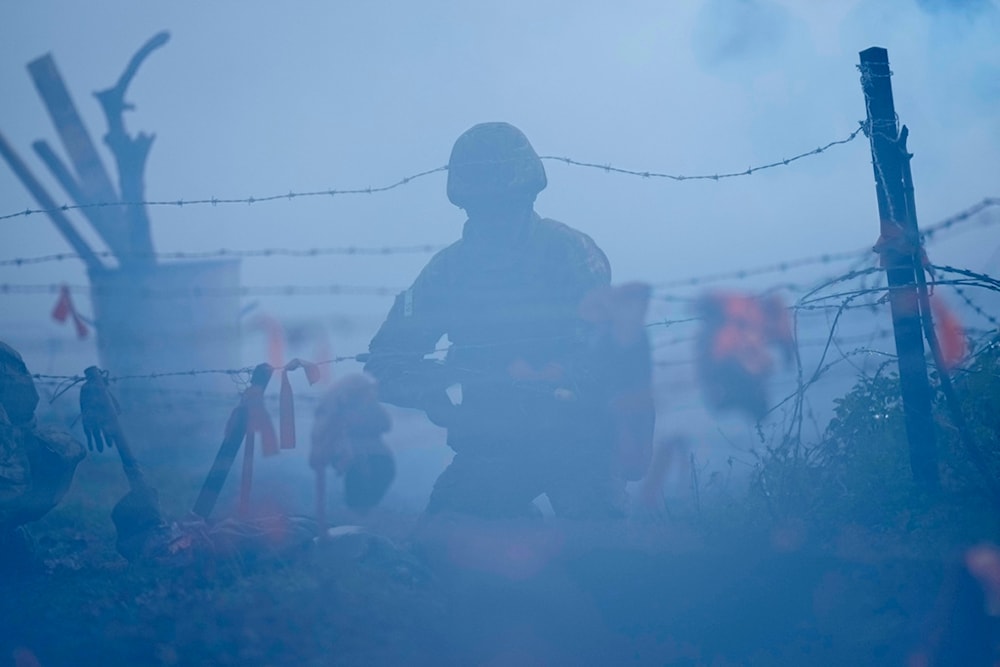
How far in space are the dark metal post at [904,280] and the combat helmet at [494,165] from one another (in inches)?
125

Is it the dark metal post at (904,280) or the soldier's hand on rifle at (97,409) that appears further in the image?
the soldier's hand on rifle at (97,409)

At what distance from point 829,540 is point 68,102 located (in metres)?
12.6

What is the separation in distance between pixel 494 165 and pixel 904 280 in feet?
12.8

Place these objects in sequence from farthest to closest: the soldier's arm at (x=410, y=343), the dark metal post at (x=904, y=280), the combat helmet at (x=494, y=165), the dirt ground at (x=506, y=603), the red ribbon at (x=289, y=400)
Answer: the combat helmet at (x=494, y=165) → the soldier's arm at (x=410, y=343) → the red ribbon at (x=289, y=400) → the dark metal post at (x=904, y=280) → the dirt ground at (x=506, y=603)

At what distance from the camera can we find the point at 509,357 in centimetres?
817

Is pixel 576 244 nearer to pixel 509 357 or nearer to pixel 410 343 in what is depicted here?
pixel 509 357

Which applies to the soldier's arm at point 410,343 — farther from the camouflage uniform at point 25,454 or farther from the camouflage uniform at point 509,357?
the camouflage uniform at point 25,454

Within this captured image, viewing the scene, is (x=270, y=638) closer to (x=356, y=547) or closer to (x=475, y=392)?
(x=356, y=547)

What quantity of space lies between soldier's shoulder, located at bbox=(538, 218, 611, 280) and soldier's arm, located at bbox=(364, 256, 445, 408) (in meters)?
1.22

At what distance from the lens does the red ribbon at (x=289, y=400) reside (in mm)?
6836

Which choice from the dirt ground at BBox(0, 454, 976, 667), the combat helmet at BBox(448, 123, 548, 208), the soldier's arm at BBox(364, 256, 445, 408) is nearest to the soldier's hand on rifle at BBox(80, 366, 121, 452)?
the dirt ground at BBox(0, 454, 976, 667)

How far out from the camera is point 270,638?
5711 mm

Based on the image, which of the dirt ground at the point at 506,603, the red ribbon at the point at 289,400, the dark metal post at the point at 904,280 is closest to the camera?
the dirt ground at the point at 506,603

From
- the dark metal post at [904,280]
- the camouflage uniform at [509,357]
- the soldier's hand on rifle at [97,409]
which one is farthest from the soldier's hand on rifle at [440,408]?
the dark metal post at [904,280]
